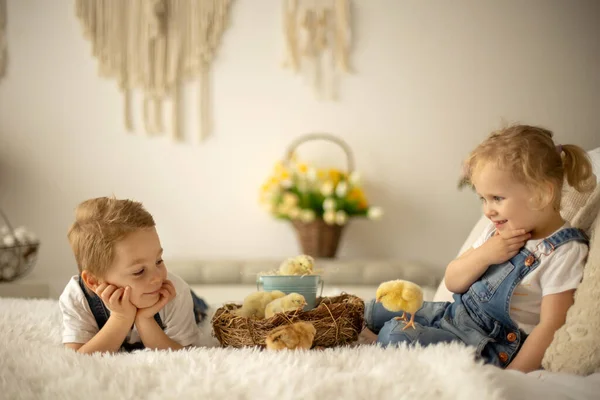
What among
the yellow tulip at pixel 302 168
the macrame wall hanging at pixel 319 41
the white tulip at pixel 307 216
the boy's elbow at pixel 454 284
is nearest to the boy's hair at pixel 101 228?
the boy's elbow at pixel 454 284

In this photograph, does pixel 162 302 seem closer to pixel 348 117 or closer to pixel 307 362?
pixel 307 362

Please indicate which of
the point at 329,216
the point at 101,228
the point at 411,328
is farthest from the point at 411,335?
the point at 329,216

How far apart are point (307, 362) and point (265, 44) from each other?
2.88 metres

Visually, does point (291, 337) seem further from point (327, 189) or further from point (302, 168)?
point (302, 168)

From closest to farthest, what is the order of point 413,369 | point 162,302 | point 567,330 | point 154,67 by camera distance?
point 413,369 → point 567,330 → point 162,302 → point 154,67

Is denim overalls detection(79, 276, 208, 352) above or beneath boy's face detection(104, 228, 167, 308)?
beneath

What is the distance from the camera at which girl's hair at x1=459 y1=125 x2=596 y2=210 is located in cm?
141

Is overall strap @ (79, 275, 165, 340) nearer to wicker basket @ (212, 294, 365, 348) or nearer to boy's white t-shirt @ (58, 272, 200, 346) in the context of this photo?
boy's white t-shirt @ (58, 272, 200, 346)

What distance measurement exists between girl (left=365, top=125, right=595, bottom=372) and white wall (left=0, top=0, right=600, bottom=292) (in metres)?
2.23

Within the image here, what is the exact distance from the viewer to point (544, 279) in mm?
1375

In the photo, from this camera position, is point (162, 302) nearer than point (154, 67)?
Yes

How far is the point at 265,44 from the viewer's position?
145 inches

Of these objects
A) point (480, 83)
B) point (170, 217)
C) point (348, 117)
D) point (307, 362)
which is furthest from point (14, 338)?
point (480, 83)

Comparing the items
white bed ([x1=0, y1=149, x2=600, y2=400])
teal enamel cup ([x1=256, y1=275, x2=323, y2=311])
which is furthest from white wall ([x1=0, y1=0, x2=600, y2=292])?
white bed ([x1=0, y1=149, x2=600, y2=400])
